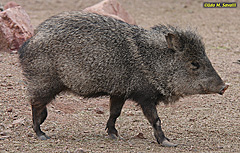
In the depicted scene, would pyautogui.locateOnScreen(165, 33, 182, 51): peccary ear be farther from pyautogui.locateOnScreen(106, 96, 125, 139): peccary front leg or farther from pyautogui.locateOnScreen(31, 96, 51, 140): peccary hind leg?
pyautogui.locateOnScreen(31, 96, 51, 140): peccary hind leg

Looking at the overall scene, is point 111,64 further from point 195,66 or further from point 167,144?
point 167,144

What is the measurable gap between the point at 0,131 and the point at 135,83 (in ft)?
6.70

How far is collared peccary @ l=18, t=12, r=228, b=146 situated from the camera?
562 cm

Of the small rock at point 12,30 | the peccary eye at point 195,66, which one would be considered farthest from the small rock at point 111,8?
the peccary eye at point 195,66

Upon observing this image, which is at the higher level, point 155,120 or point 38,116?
point 155,120

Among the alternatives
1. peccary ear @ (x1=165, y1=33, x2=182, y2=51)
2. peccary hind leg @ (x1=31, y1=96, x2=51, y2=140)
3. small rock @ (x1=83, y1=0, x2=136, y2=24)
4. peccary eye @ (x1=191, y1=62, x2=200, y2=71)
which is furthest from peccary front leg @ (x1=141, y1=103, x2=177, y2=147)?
small rock @ (x1=83, y1=0, x2=136, y2=24)

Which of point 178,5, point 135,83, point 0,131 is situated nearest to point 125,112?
point 135,83

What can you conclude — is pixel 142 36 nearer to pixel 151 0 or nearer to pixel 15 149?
→ pixel 15 149

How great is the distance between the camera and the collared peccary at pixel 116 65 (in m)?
5.62

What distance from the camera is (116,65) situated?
564 centimetres

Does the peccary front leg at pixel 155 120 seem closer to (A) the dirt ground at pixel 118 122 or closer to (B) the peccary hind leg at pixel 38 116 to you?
(A) the dirt ground at pixel 118 122

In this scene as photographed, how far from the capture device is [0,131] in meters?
5.98

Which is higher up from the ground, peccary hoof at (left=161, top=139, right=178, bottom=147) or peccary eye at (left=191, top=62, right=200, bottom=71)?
peccary eye at (left=191, top=62, right=200, bottom=71)

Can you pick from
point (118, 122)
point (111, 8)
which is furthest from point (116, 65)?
point (111, 8)
